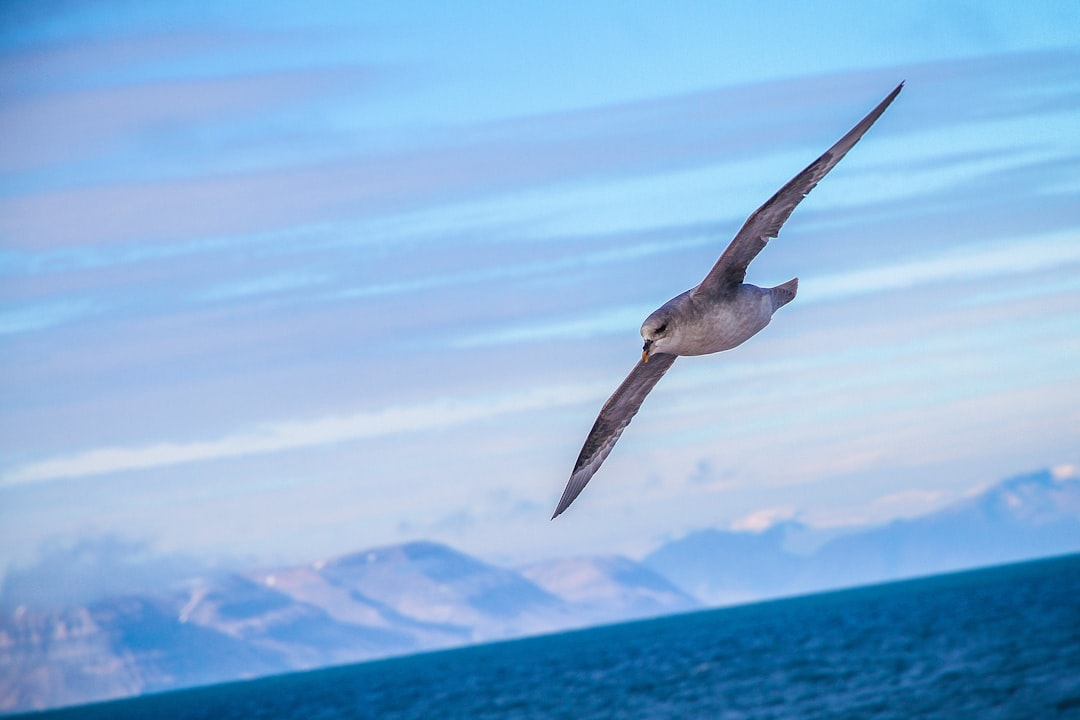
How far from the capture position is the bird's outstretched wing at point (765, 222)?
42.6ft

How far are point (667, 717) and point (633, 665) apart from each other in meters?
52.5

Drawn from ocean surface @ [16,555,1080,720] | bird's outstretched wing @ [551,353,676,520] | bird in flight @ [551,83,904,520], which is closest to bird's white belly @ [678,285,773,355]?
bird in flight @ [551,83,904,520]

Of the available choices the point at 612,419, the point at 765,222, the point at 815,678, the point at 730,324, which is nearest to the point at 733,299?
the point at 730,324

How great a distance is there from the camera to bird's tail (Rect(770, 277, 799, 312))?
14.3 meters

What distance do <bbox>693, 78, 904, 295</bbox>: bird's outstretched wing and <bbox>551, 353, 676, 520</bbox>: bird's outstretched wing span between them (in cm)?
228

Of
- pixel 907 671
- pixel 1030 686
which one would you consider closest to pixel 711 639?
pixel 907 671

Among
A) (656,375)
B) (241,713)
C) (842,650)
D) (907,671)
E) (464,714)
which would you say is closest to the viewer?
(656,375)

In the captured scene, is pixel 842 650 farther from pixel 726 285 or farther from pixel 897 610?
pixel 726 285

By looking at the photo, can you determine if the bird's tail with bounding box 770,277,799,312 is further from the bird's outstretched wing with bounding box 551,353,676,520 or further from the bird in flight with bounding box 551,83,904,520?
the bird's outstretched wing with bounding box 551,353,676,520

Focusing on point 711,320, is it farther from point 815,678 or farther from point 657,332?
point 815,678

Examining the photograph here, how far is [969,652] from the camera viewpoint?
266 ft

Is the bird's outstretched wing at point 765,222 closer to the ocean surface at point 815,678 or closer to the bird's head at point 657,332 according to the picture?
the bird's head at point 657,332

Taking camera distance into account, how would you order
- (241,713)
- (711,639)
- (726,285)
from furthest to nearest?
(711,639) → (241,713) → (726,285)

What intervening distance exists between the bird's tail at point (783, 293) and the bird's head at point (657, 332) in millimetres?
1663
